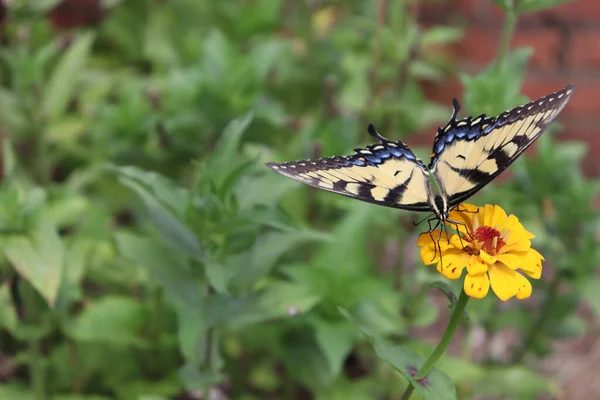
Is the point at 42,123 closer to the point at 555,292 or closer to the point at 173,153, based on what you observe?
the point at 173,153

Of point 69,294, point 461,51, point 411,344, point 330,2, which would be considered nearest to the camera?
point 69,294

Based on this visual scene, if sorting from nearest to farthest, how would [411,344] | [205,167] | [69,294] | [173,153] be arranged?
1. [205,167]
2. [69,294]
3. [411,344]
4. [173,153]

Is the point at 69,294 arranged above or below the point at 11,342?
above

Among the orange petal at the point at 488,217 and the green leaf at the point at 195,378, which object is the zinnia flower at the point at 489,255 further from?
the green leaf at the point at 195,378

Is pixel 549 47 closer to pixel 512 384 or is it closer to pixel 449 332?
pixel 512 384

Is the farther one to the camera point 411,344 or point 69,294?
point 411,344

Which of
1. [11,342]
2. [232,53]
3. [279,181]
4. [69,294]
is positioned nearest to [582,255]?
[279,181]

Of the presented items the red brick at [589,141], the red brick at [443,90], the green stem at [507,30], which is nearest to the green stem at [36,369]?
the green stem at [507,30]

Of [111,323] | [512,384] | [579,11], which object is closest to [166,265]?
[111,323]
